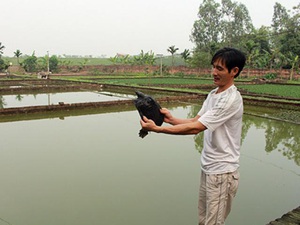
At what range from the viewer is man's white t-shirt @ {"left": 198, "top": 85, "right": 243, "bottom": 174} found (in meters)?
1.50

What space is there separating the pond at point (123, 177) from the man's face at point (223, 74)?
1.88 meters

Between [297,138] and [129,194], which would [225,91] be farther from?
[297,138]

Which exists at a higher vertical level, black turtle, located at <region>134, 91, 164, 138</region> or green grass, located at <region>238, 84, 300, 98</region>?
black turtle, located at <region>134, 91, 164, 138</region>

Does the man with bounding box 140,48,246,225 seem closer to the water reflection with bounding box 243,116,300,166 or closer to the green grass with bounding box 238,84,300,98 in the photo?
the water reflection with bounding box 243,116,300,166

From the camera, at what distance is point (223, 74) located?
1.56 meters

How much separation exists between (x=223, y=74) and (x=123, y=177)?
2.85m

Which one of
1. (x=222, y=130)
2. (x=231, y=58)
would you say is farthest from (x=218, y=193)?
(x=231, y=58)

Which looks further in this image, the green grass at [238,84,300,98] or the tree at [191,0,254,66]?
the tree at [191,0,254,66]

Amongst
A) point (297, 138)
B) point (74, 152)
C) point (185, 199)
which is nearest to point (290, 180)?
point (185, 199)

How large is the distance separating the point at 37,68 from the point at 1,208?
111 feet

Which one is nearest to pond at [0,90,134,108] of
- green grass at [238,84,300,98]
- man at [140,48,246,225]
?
green grass at [238,84,300,98]

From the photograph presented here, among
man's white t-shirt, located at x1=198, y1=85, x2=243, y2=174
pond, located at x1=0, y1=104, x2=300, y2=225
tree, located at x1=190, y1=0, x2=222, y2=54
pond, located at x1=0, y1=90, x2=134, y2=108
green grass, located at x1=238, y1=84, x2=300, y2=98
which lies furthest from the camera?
tree, located at x1=190, y1=0, x2=222, y2=54

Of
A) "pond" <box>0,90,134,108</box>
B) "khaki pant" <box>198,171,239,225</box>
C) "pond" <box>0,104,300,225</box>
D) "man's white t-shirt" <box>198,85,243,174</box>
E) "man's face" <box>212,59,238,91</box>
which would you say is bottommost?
"pond" <box>0,90,134,108</box>

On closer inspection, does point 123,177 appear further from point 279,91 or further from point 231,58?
point 279,91
